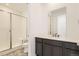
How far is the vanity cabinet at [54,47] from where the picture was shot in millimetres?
2862

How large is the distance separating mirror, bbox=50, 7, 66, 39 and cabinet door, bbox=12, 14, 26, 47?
2518 mm

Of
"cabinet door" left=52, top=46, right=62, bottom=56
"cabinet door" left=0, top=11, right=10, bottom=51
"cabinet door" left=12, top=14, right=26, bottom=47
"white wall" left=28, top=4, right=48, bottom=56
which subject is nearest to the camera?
"cabinet door" left=52, top=46, right=62, bottom=56

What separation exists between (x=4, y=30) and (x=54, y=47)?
3.36 metres

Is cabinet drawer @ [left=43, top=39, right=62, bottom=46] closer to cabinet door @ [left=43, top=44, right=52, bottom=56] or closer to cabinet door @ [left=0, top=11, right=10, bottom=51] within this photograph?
cabinet door @ [left=43, top=44, right=52, bottom=56]

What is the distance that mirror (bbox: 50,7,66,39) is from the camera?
15.9ft

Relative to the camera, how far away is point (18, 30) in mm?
7539

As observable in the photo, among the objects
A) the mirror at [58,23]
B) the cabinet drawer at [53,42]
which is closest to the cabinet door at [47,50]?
the cabinet drawer at [53,42]

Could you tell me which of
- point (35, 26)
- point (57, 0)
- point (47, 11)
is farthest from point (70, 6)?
point (35, 26)

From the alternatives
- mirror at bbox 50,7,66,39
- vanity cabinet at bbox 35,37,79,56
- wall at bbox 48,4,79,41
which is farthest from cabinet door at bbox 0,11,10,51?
wall at bbox 48,4,79,41

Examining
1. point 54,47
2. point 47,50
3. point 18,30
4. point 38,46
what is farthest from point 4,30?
point 54,47

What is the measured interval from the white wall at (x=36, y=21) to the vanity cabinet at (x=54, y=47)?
22 centimetres

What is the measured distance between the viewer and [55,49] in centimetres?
348

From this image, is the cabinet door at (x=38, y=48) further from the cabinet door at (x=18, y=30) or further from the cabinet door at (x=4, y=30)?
the cabinet door at (x=18, y=30)

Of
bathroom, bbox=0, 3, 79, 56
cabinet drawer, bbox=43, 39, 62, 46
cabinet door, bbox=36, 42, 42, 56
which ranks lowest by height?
cabinet door, bbox=36, 42, 42, 56
